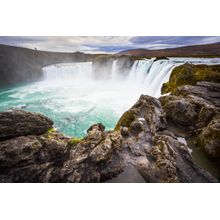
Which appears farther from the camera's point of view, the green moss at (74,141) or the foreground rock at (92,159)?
the green moss at (74,141)

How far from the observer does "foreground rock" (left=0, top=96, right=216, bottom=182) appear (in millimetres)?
2219

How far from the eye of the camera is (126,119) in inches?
122

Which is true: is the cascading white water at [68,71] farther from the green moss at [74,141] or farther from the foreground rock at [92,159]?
the green moss at [74,141]

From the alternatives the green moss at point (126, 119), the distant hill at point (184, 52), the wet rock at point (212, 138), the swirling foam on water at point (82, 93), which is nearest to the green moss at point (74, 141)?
the swirling foam on water at point (82, 93)

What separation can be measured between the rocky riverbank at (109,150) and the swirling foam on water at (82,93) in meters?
0.25

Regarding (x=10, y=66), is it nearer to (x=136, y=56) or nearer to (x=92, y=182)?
(x=136, y=56)

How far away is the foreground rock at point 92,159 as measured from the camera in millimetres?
2219

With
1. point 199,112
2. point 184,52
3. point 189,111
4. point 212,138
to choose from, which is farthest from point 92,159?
point 184,52

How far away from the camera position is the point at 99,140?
8.30 feet

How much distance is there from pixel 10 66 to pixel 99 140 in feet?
7.67

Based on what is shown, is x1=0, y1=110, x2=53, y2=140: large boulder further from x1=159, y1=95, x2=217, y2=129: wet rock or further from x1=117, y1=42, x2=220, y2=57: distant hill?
x1=159, y1=95, x2=217, y2=129: wet rock

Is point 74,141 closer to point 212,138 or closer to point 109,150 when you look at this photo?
point 109,150
